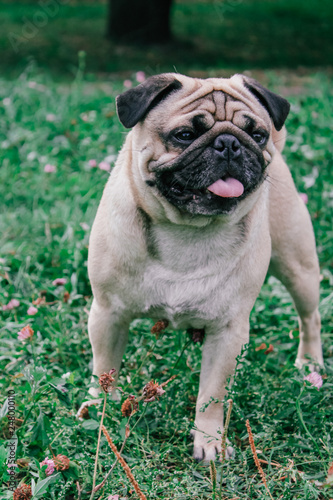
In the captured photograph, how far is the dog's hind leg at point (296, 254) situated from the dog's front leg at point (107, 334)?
996 mm

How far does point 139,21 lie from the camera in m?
11.3

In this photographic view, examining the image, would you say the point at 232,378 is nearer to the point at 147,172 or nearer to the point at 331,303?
the point at 147,172

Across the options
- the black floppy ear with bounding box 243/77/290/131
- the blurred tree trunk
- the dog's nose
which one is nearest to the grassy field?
the black floppy ear with bounding box 243/77/290/131

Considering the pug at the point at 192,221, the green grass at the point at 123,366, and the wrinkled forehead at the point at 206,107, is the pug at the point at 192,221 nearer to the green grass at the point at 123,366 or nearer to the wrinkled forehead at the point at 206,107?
the wrinkled forehead at the point at 206,107

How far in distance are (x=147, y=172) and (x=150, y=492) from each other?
138 cm

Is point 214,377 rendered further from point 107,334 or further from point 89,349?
point 89,349

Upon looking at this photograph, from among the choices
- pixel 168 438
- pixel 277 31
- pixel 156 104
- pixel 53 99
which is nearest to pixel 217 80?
pixel 156 104

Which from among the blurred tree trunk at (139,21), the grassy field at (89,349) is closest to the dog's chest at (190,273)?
the grassy field at (89,349)

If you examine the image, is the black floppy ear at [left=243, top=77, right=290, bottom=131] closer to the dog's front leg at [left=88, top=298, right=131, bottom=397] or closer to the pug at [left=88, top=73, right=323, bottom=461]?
the pug at [left=88, top=73, right=323, bottom=461]

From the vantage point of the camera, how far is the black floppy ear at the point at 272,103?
2865 mm

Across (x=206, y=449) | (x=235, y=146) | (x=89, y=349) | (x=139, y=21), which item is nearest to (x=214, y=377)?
(x=206, y=449)

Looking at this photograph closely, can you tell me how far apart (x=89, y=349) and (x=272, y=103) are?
5.76 feet

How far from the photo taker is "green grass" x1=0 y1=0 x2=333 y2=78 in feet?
34.5

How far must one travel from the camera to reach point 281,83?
27.9 feet
